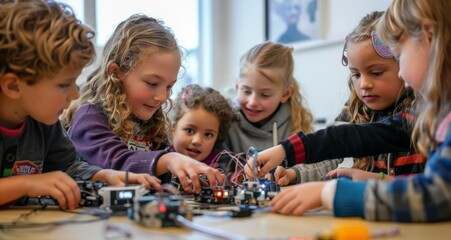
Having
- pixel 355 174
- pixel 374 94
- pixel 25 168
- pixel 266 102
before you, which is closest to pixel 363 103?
pixel 374 94

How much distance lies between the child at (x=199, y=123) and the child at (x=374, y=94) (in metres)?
0.47

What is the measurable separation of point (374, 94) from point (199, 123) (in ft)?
2.42

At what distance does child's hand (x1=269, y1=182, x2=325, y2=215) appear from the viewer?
3.25 feet

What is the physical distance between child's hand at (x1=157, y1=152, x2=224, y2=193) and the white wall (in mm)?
1560

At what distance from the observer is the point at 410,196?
876 millimetres

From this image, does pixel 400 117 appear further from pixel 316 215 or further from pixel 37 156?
pixel 37 156

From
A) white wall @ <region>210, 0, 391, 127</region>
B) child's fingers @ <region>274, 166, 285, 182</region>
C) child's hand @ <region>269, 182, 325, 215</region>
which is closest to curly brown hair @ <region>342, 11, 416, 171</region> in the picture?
child's fingers @ <region>274, 166, 285, 182</region>

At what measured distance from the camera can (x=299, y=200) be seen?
1003mm

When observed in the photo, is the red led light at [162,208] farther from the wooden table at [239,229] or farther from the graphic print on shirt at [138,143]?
the graphic print on shirt at [138,143]

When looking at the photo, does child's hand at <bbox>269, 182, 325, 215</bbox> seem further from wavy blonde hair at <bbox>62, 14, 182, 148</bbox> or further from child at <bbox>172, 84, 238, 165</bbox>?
child at <bbox>172, 84, 238, 165</bbox>

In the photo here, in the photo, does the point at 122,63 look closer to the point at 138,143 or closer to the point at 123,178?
the point at 138,143

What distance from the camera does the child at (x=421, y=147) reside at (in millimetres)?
875

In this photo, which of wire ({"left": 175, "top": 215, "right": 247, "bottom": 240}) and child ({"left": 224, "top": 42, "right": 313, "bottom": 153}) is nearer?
wire ({"left": 175, "top": 215, "right": 247, "bottom": 240})

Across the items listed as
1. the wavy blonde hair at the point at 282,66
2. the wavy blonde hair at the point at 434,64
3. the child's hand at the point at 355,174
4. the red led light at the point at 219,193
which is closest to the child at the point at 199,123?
the wavy blonde hair at the point at 282,66
